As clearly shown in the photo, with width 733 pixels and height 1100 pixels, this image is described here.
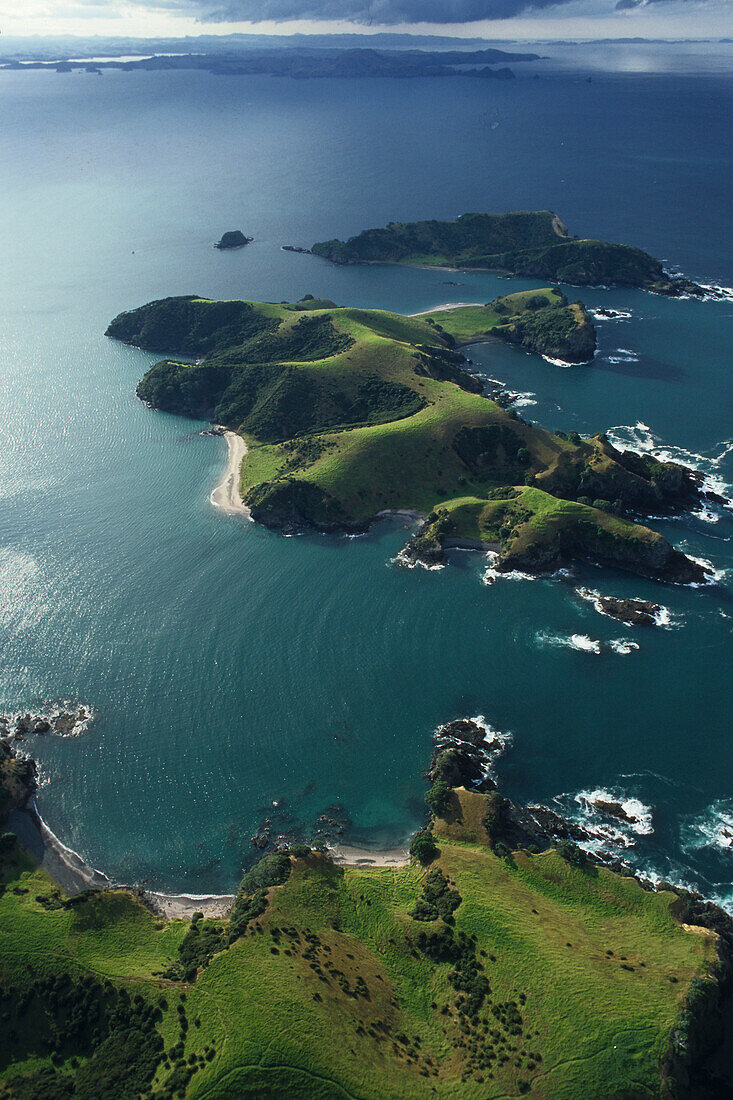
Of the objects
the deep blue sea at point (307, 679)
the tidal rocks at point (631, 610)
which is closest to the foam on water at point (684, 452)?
the deep blue sea at point (307, 679)

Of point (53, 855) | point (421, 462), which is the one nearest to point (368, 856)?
point (53, 855)

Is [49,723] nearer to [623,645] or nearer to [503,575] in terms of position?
[503,575]

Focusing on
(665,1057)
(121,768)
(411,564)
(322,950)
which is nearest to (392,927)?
(322,950)

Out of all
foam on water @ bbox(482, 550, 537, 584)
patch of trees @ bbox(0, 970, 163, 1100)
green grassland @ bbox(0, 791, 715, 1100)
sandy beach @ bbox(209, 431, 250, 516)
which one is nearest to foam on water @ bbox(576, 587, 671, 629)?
foam on water @ bbox(482, 550, 537, 584)

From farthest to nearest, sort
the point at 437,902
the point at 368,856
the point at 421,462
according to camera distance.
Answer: the point at 421,462 < the point at 368,856 < the point at 437,902

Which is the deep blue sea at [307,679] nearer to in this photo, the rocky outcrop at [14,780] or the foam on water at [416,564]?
the foam on water at [416,564]

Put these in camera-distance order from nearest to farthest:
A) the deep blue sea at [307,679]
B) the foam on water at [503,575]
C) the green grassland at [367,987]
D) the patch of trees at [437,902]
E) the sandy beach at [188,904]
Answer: the green grassland at [367,987], the patch of trees at [437,902], the sandy beach at [188,904], the deep blue sea at [307,679], the foam on water at [503,575]
